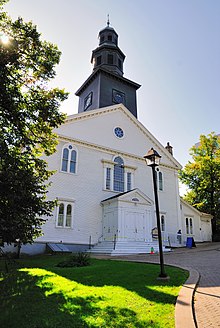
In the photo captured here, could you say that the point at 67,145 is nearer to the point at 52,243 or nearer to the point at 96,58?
the point at 52,243

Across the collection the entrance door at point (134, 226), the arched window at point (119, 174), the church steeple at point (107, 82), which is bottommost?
the entrance door at point (134, 226)

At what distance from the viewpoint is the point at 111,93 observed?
92.6ft

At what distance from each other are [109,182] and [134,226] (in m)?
4.67

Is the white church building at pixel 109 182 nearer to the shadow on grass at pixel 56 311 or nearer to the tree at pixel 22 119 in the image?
the tree at pixel 22 119

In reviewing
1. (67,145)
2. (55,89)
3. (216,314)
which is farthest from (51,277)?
(67,145)

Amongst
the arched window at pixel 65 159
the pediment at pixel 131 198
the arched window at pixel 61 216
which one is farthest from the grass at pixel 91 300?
the arched window at pixel 65 159

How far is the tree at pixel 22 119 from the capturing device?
340 inches

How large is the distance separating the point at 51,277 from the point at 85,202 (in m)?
12.4

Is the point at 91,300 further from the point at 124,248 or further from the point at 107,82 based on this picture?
the point at 107,82

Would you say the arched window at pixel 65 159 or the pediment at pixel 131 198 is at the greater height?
the arched window at pixel 65 159

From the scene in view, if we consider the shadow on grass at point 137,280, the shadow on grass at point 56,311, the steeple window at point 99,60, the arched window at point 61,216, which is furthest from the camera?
the steeple window at point 99,60

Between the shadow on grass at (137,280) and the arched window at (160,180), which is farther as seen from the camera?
the arched window at (160,180)

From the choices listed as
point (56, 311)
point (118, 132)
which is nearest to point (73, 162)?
point (118, 132)

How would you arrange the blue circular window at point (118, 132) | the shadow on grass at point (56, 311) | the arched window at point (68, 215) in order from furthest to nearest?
the blue circular window at point (118, 132) → the arched window at point (68, 215) → the shadow on grass at point (56, 311)
